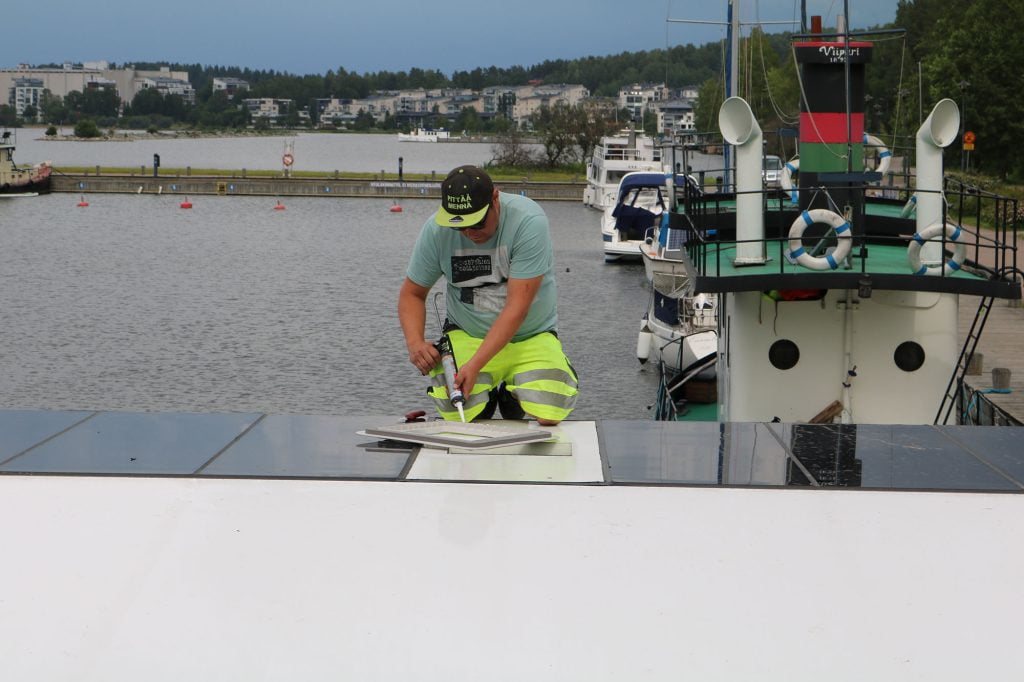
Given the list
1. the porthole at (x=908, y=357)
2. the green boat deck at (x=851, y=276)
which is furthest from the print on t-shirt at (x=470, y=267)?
the porthole at (x=908, y=357)

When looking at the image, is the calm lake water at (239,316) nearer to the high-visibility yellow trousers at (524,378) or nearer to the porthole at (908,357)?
the porthole at (908,357)

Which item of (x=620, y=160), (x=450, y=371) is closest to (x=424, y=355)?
(x=450, y=371)

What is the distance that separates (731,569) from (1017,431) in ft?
8.13

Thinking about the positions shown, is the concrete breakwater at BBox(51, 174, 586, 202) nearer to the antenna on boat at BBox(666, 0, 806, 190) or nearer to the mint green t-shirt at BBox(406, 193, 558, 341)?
the antenna on boat at BBox(666, 0, 806, 190)

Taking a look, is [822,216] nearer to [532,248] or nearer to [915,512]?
[532,248]

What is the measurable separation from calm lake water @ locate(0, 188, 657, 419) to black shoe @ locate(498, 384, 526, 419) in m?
17.8

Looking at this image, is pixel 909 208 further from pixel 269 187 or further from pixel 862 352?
pixel 269 187

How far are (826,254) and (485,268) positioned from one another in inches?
203

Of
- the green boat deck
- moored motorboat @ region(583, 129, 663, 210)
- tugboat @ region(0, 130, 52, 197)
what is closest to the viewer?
the green boat deck

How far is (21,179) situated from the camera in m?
87.4

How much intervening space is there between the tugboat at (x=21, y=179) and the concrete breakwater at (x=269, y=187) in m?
1.83

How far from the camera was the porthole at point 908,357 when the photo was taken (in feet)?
40.1

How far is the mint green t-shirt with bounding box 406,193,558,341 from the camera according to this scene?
729 cm

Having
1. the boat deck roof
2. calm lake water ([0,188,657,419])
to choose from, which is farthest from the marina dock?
the boat deck roof
